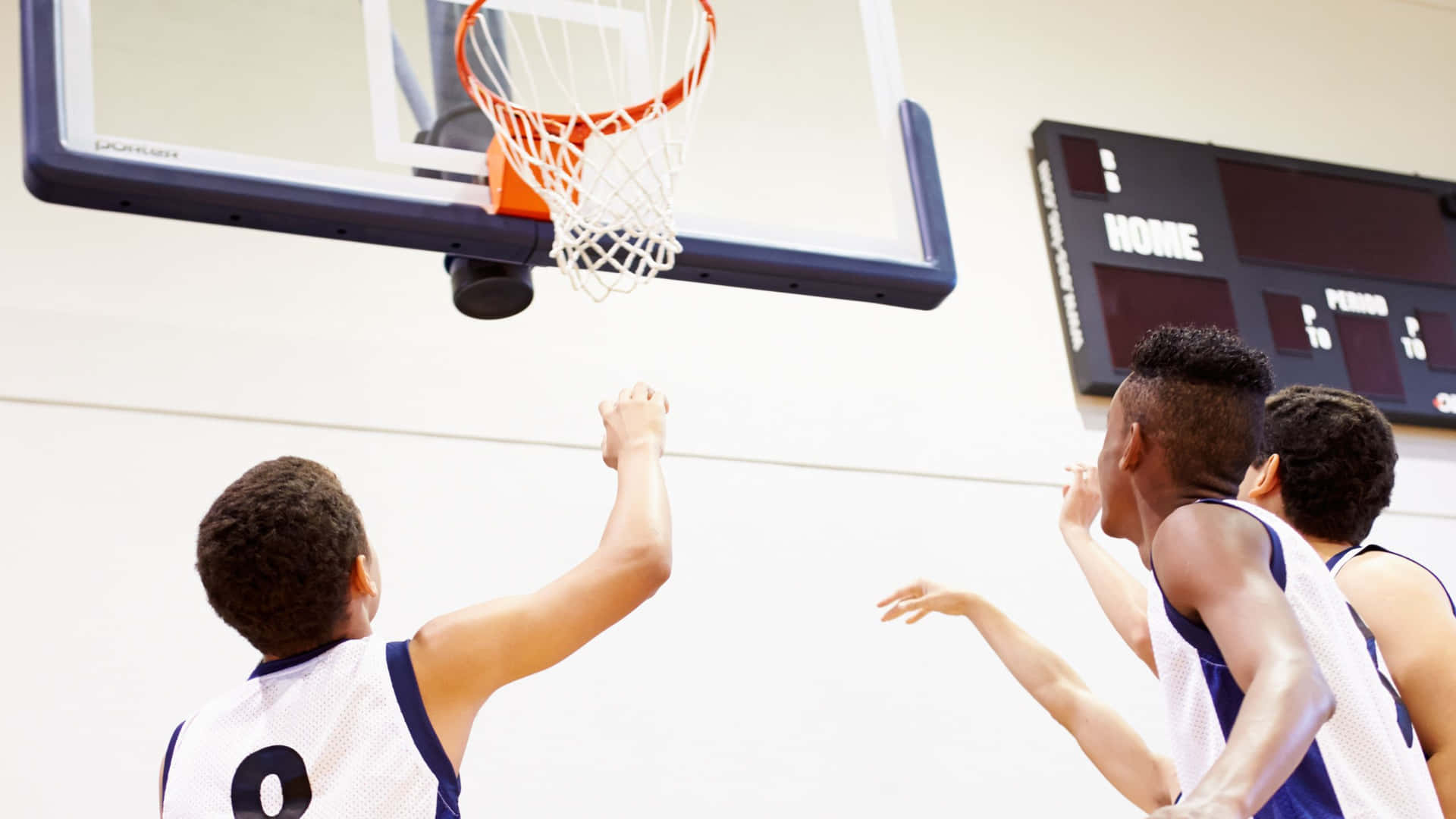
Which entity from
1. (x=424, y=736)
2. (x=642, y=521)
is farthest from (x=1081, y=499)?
(x=424, y=736)

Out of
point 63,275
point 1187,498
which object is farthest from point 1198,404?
point 63,275

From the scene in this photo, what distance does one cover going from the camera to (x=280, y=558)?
6.06 ft

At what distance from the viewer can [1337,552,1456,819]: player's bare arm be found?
7.21 feet

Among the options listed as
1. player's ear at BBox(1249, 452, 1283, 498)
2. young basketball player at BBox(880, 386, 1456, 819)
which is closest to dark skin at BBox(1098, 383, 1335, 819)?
young basketball player at BBox(880, 386, 1456, 819)

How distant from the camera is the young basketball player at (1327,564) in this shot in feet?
7.36

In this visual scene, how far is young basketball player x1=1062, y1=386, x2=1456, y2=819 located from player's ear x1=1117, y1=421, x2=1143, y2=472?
1.00 ft

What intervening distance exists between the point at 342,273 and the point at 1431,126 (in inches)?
182

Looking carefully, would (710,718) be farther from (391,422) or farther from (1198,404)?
(1198,404)

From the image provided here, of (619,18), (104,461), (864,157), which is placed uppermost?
(619,18)

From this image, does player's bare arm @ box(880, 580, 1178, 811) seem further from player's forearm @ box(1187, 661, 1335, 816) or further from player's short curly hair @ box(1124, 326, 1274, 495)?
player's forearm @ box(1187, 661, 1335, 816)

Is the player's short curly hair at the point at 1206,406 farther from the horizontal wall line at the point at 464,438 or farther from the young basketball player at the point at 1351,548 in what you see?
the horizontal wall line at the point at 464,438


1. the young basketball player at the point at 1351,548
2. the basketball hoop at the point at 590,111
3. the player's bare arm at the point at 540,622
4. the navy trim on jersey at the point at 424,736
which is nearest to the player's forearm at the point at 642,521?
the player's bare arm at the point at 540,622

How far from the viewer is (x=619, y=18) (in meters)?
3.07

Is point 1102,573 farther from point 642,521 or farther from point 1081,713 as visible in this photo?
point 642,521
